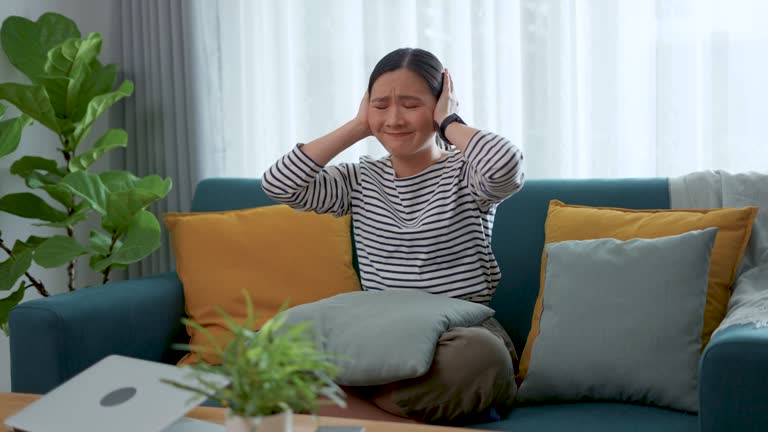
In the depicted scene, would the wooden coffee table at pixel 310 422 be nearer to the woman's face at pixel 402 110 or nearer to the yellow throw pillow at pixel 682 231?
the yellow throw pillow at pixel 682 231

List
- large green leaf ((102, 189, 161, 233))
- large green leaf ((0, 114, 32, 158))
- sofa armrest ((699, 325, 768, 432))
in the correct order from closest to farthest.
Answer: sofa armrest ((699, 325, 768, 432)), large green leaf ((102, 189, 161, 233)), large green leaf ((0, 114, 32, 158))

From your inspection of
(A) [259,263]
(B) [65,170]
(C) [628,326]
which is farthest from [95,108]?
(C) [628,326]

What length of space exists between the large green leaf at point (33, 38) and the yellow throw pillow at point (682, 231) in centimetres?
172

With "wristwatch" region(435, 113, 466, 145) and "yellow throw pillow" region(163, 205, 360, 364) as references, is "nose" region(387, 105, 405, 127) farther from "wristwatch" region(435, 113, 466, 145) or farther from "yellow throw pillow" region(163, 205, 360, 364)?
"yellow throw pillow" region(163, 205, 360, 364)

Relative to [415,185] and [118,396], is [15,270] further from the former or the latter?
[118,396]

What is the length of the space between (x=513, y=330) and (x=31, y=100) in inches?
61.9

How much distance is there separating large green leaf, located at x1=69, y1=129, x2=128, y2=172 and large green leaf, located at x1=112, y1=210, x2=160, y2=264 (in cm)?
29

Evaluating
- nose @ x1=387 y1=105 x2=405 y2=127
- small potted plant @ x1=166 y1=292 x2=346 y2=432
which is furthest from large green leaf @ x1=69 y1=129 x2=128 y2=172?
small potted plant @ x1=166 y1=292 x2=346 y2=432

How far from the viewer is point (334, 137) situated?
6.72 feet

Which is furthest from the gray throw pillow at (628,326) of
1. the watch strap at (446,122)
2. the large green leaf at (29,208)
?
the large green leaf at (29,208)

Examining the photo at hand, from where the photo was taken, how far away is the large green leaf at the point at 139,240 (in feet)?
7.81

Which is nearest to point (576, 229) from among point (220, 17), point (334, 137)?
point (334, 137)

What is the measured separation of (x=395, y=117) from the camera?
1.92 metres

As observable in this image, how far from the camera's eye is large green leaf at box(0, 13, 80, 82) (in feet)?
8.36
